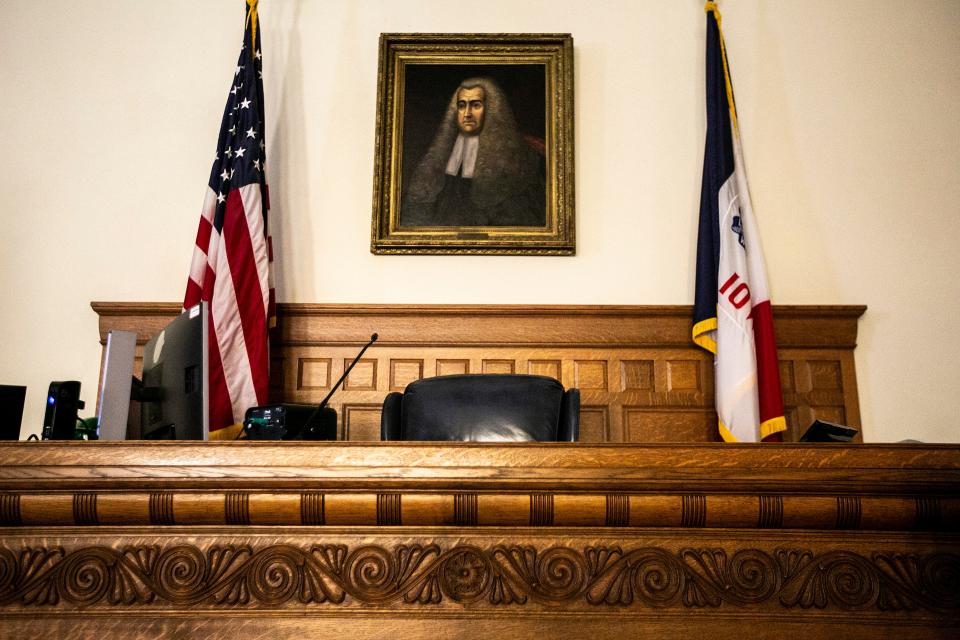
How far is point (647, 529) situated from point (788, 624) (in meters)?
0.24

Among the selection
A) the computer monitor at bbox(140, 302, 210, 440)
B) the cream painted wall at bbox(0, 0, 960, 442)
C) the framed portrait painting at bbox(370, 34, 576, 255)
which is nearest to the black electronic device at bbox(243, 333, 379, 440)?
the computer monitor at bbox(140, 302, 210, 440)

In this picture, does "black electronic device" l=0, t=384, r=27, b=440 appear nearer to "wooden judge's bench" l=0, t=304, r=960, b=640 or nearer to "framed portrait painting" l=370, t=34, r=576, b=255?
"wooden judge's bench" l=0, t=304, r=960, b=640

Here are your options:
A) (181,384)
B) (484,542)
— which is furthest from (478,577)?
(181,384)

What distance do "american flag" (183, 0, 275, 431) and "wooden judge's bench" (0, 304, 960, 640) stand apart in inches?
76.4

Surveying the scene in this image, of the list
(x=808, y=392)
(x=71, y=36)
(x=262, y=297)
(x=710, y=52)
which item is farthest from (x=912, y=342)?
(x=71, y=36)

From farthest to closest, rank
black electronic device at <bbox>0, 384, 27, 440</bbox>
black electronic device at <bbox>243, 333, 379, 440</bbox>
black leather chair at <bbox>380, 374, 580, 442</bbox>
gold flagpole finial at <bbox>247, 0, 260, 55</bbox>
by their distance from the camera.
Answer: gold flagpole finial at <bbox>247, 0, 260, 55</bbox>
black leather chair at <bbox>380, 374, 580, 442</bbox>
black electronic device at <bbox>243, 333, 379, 440</bbox>
black electronic device at <bbox>0, 384, 27, 440</bbox>

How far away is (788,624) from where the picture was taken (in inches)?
47.1

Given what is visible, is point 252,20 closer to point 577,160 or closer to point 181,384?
point 577,160

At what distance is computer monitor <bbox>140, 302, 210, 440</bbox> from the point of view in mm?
1938

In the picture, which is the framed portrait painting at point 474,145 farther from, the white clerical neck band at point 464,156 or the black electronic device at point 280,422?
the black electronic device at point 280,422

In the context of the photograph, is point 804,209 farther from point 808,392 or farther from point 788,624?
point 788,624

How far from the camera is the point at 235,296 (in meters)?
3.35

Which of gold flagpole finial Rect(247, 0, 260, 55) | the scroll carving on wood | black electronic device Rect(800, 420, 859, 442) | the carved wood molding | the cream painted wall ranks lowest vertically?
the scroll carving on wood

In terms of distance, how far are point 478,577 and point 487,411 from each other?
4.93 feet
